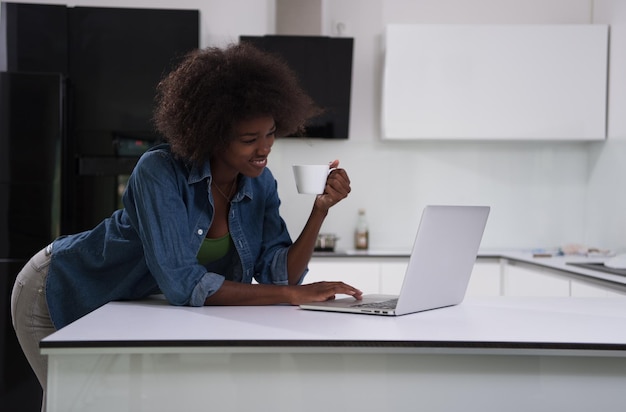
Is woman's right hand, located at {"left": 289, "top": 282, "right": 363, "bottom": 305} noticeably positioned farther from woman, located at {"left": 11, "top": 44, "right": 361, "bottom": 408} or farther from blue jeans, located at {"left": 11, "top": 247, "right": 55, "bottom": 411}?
blue jeans, located at {"left": 11, "top": 247, "right": 55, "bottom": 411}

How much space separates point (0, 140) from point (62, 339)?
2.69 m

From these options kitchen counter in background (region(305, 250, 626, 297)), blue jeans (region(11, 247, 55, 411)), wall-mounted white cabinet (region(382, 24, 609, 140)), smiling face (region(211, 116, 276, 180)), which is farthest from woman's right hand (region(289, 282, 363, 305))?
wall-mounted white cabinet (region(382, 24, 609, 140))

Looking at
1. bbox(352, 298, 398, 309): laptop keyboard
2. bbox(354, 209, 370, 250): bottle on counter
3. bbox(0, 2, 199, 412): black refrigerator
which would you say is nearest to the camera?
bbox(352, 298, 398, 309): laptop keyboard

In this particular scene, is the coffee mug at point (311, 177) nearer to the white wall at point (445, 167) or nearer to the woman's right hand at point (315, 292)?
the woman's right hand at point (315, 292)

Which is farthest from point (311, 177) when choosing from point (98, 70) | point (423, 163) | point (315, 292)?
point (423, 163)

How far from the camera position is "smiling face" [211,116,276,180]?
6.14ft

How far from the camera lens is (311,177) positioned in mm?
1794

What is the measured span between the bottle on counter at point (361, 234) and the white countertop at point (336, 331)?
2.59 metres

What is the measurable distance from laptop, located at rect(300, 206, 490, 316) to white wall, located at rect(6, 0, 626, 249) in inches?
103

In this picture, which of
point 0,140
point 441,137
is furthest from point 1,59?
point 441,137

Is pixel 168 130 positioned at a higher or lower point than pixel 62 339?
higher

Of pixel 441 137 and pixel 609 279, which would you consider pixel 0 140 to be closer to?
pixel 441 137

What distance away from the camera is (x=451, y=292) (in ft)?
6.24

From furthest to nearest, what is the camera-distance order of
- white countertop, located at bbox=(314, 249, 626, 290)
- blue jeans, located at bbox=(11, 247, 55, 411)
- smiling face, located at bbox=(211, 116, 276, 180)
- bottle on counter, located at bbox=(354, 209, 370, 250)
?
bottle on counter, located at bbox=(354, 209, 370, 250) → white countertop, located at bbox=(314, 249, 626, 290) → blue jeans, located at bbox=(11, 247, 55, 411) → smiling face, located at bbox=(211, 116, 276, 180)
